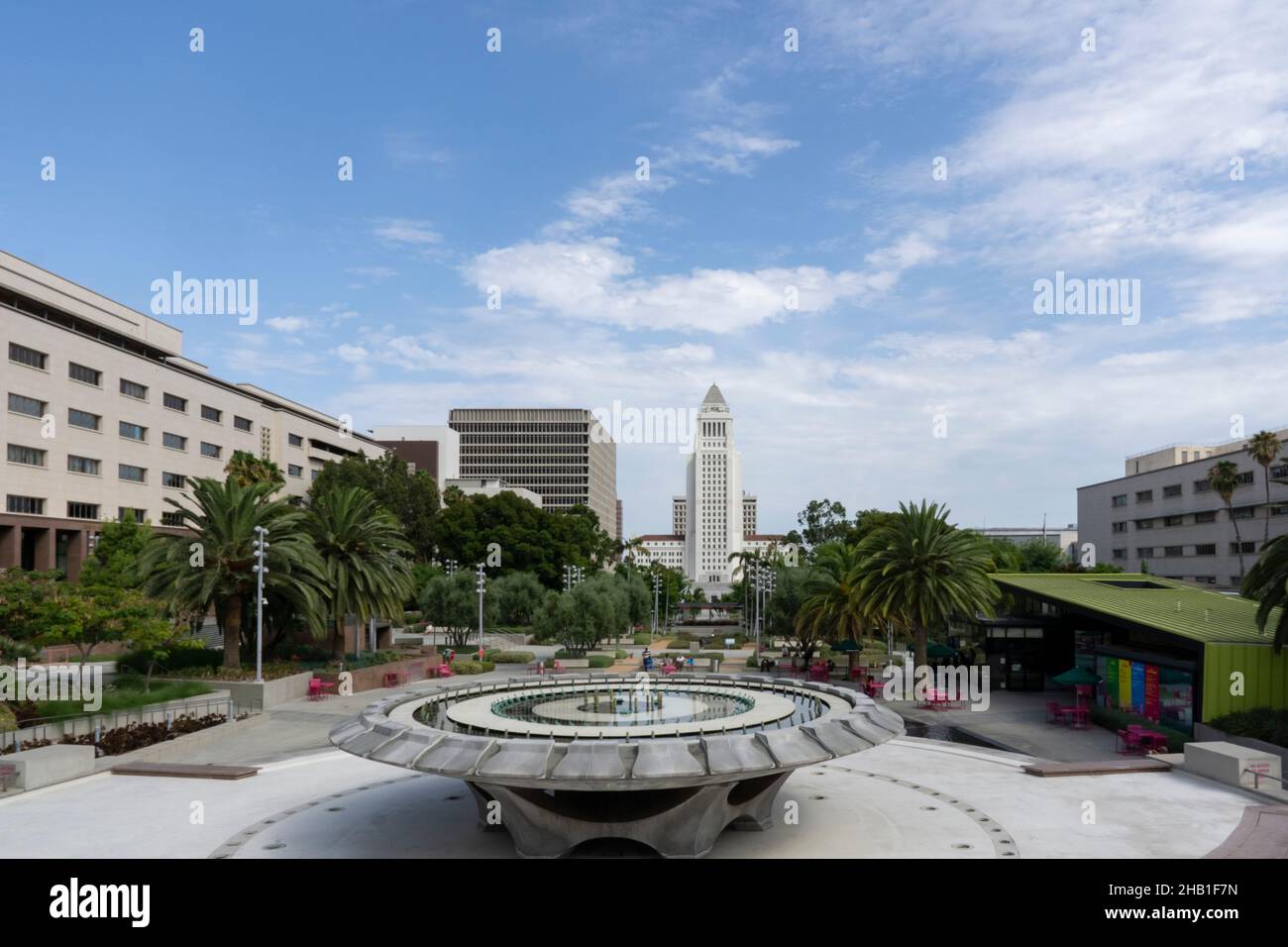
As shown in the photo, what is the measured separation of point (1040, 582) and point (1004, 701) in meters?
7.86

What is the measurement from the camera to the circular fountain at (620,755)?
1362 centimetres

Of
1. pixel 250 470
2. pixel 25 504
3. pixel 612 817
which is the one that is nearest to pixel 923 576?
pixel 612 817

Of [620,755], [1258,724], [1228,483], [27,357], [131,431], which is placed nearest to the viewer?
[620,755]

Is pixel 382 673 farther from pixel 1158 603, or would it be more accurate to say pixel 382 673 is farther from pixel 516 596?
pixel 1158 603

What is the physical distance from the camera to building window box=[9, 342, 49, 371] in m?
55.0

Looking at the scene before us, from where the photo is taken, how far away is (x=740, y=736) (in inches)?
574

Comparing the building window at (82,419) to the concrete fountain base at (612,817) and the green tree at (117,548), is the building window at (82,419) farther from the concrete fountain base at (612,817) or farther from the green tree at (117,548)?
the concrete fountain base at (612,817)

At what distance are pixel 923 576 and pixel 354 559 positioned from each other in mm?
27720

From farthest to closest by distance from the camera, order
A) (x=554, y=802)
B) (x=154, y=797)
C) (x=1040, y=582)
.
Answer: (x=1040, y=582) → (x=154, y=797) → (x=554, y=802)

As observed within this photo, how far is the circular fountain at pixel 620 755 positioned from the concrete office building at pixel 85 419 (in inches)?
1993

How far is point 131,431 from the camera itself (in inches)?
2598

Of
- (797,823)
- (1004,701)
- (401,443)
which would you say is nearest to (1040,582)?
(1004,701)

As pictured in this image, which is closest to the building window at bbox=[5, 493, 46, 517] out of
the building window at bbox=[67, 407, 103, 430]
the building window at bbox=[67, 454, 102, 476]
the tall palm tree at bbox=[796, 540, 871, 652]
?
the building window at bbox=[67, 454, 102, 476]
